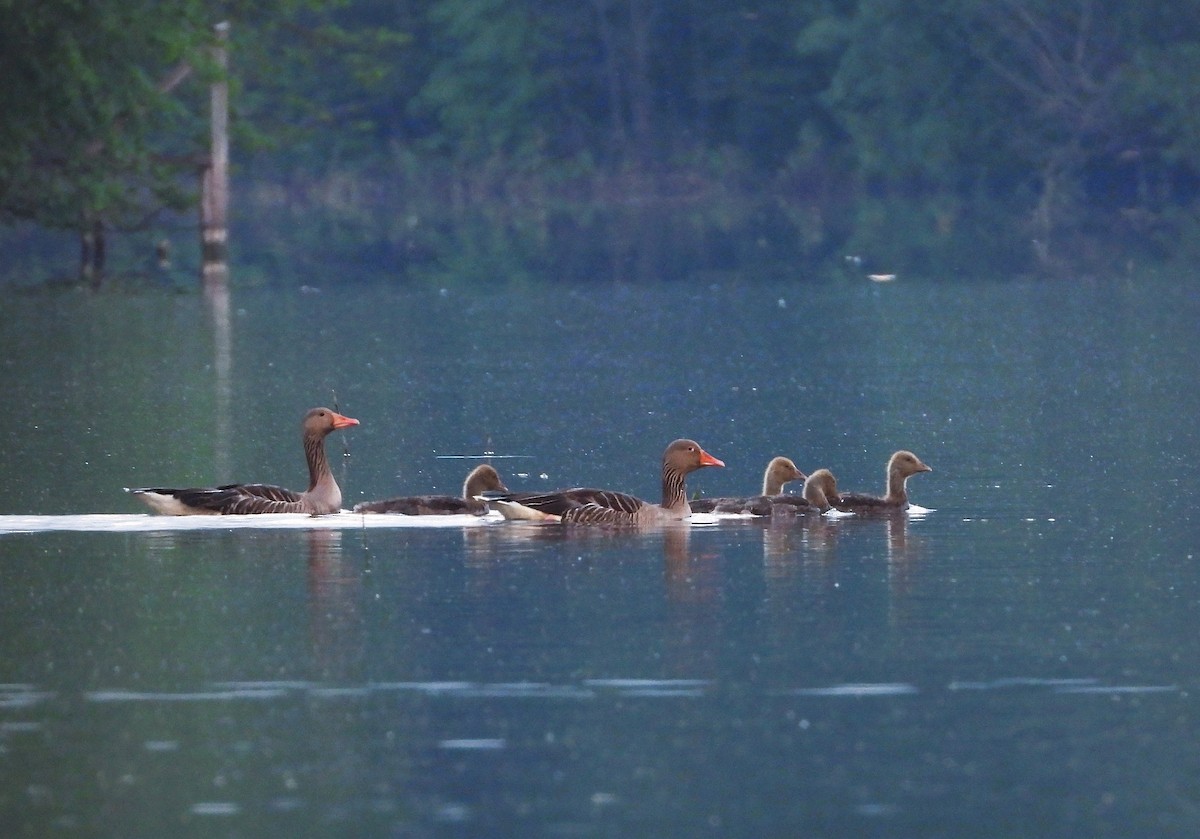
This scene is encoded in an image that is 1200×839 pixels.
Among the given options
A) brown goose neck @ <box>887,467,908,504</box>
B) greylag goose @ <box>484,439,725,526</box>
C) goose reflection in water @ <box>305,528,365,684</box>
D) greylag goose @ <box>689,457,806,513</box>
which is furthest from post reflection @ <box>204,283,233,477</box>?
brown goose neck @ <box>887,467,908,504</box>

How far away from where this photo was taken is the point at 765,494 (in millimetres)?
16844

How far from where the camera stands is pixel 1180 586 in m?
12.8

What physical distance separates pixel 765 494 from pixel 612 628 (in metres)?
5.25

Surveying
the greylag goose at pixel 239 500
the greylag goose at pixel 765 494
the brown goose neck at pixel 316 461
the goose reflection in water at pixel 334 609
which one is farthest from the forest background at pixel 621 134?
the goose reflection in water at pixel 334 609

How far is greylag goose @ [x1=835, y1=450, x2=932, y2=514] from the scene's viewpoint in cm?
1614

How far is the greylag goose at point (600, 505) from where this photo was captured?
15375 mm

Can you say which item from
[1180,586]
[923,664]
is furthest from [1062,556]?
[923,664]

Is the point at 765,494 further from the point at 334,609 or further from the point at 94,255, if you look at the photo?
the point at 94,255

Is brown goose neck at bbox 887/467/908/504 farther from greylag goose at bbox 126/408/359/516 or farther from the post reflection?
the post reflection

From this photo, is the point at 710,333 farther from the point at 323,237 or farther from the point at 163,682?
the point at 323,237

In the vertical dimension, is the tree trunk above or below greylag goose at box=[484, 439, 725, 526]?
above

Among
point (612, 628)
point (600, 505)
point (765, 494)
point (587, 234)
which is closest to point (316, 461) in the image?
point (600, 505)

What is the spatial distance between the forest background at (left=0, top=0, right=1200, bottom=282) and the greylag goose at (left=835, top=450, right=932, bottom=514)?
26.3 meters

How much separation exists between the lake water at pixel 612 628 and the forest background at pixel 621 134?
2029 cm
